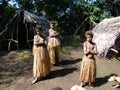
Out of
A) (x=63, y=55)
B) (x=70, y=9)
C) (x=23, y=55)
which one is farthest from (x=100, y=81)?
(x=70, y=9)

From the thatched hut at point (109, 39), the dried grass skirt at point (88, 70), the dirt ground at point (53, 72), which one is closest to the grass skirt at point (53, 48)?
the dirt ground at point (53, 72)

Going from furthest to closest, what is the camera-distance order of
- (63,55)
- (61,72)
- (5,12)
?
(5,12) < (63,55) < (61,72)

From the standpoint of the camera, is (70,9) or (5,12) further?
(70,9)

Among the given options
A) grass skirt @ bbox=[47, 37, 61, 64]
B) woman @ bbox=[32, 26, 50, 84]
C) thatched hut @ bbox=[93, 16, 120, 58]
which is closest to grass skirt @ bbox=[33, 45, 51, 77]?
woman @ bbox=[32, 26, 50, 84]

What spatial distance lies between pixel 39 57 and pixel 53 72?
4.23 ft

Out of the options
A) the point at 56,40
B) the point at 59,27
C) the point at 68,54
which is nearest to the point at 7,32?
the point at 68,54

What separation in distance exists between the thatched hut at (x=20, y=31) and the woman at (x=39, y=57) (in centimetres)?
469

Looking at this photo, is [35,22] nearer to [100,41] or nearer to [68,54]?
[68,54]

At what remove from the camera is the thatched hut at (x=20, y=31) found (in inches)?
618

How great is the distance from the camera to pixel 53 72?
11.9 m

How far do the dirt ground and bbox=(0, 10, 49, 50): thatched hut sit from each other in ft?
3.62

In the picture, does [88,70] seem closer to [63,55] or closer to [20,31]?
[63,55]

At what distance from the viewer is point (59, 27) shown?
971 inches

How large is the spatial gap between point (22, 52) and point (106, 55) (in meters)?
3.98
